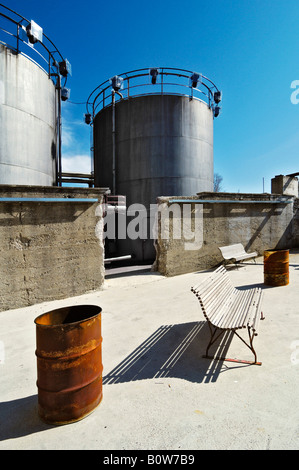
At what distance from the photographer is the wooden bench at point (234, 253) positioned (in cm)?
889

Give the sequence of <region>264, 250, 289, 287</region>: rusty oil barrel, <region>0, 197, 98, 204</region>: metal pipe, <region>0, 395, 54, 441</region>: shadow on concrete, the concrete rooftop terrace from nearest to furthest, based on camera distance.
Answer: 1. the concrete rooftop terrace
2. <region>0, 395, 54, 441</region>: shadow on concrete
3. <region>0, 197, 98, 204</region>: metal pipe
4. <region>264, 250, 289, 287</region>: rusty oil barrel

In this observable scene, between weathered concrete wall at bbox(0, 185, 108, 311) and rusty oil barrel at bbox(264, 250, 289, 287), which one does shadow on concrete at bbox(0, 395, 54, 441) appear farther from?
rusty oil barrel at bbox(264, 250, 289, 287)

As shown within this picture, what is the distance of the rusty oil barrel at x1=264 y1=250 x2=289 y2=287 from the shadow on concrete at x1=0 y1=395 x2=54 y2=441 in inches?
231

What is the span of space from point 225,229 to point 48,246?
245 inches

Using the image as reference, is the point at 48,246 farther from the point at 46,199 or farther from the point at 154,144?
the point at 154,144

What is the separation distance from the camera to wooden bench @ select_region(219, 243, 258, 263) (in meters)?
8.89

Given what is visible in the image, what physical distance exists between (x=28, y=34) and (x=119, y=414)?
11.3 metres

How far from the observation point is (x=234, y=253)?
9219 mm

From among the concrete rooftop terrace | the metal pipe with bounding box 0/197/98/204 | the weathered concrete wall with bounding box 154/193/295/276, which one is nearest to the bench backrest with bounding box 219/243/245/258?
the weathered concrete wall with bounding box 154/193/295/276

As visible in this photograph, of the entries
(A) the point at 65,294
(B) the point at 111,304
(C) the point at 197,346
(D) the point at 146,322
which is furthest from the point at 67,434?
(A) the point at 65,294

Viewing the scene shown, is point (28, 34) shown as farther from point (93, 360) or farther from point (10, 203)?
point (93, 360)

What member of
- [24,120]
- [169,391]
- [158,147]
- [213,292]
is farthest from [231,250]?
[24,120]

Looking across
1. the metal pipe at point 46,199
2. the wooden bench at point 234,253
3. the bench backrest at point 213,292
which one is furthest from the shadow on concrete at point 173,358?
the wooden bench at point 234,253

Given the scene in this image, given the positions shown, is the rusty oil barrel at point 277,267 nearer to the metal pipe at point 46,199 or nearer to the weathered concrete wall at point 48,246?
the weathered concrete wall at point 48,246
